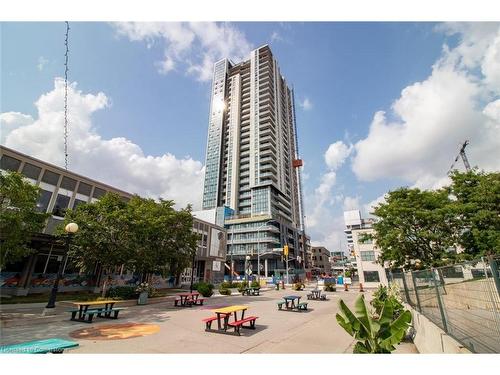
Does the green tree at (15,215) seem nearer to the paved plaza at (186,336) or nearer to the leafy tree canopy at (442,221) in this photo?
the paved plaza at (186,336)

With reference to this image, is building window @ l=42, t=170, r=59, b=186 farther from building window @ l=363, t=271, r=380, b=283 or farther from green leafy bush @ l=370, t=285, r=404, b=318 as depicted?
building window @ l=363, t=271, r=380, b=283

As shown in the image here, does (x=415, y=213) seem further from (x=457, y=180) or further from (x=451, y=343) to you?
(x=451, y=343)

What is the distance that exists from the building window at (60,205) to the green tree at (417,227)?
101 feet

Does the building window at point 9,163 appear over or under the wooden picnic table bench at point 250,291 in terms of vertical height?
over

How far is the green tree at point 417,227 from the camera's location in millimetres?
22828

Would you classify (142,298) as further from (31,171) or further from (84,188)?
(31,171)

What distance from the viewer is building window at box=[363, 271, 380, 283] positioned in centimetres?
5058

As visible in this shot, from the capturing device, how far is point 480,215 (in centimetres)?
2120

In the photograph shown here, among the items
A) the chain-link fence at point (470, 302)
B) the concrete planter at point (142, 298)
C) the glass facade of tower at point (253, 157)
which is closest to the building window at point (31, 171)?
the concrete planter at point (142, 298)

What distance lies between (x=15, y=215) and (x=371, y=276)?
179 ft

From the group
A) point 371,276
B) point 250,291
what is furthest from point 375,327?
point 371,276

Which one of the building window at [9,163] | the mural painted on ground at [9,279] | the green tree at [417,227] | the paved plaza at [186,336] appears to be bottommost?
the paved plaza at [186,336]

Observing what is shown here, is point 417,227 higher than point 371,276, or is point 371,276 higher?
point 417,227

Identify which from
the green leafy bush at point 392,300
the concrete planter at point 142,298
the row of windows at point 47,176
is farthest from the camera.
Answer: the row of windows at point 47,176
